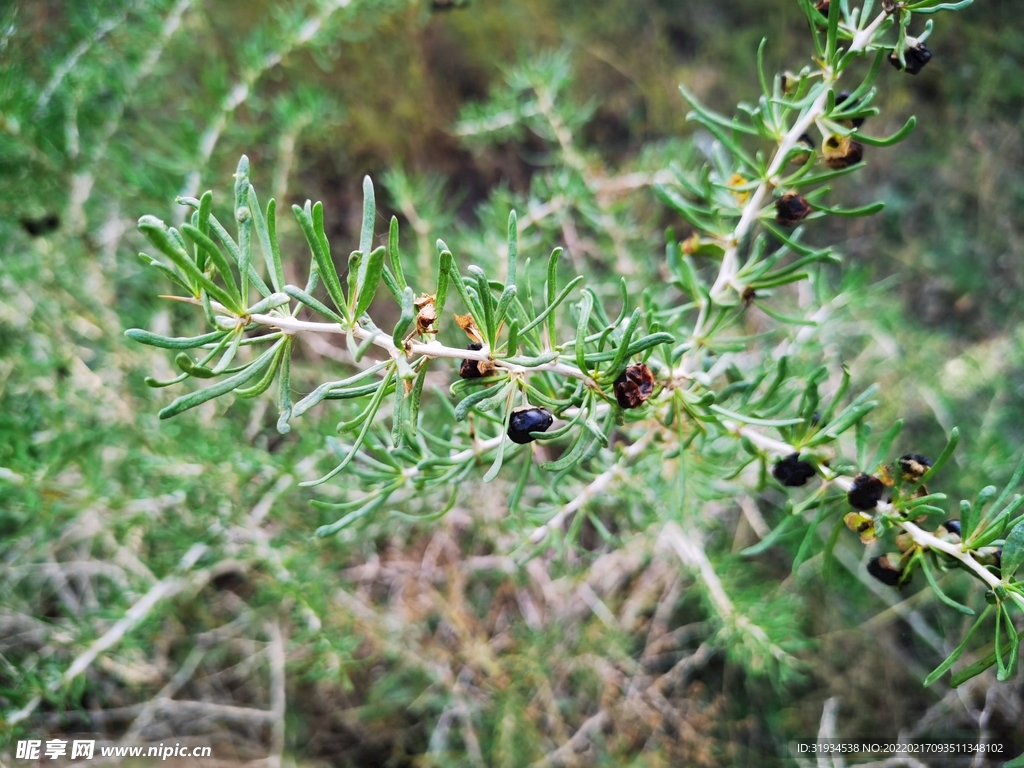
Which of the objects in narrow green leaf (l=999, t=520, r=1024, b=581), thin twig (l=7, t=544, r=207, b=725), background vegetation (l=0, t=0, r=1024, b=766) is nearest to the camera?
narrow green leaf (l=999, t=520, r=1024, b=581)

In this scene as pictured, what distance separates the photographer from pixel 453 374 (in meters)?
2.18

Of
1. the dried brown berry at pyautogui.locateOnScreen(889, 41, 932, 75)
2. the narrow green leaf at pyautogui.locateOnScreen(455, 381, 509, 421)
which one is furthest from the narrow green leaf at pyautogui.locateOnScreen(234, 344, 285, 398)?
the dried brown berry at pyautogui.locateOnScreen(889, 41, 932, 75)

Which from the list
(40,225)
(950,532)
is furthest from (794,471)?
(40,225)

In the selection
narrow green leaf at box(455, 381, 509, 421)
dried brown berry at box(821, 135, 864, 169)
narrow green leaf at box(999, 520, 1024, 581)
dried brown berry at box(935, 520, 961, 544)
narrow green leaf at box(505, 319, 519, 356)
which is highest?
dried brown berry at box(821, 135, 864, 169)

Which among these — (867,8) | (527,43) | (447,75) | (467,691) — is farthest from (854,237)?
(467,691)

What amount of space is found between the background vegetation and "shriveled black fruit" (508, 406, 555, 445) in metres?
0.68

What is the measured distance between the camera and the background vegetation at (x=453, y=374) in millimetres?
1969

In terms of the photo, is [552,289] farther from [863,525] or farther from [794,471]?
[863,525]

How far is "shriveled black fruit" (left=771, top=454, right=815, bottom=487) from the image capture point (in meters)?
1.02

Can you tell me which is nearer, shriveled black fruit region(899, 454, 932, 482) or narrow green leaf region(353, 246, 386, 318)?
narrow green leaf region(353, 246, 386, 318)

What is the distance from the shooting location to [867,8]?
3.17ft

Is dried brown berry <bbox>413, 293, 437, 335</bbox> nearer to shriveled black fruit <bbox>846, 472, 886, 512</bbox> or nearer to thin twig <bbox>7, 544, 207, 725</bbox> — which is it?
shriveled black fruit <bbox>846, 472, 886, 512</bbox>

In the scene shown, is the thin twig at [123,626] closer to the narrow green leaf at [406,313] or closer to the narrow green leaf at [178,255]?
the narrow green leaf at [178,255]

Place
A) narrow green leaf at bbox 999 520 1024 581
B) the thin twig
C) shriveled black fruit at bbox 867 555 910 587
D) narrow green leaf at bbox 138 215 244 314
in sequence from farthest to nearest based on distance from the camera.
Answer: the thin twig, shriveled black fruit at bbox 867 555 910 587, narrow green leaf at bbox 999 520 1024 581, narrow green leaf at bbox 138 215 244 314
